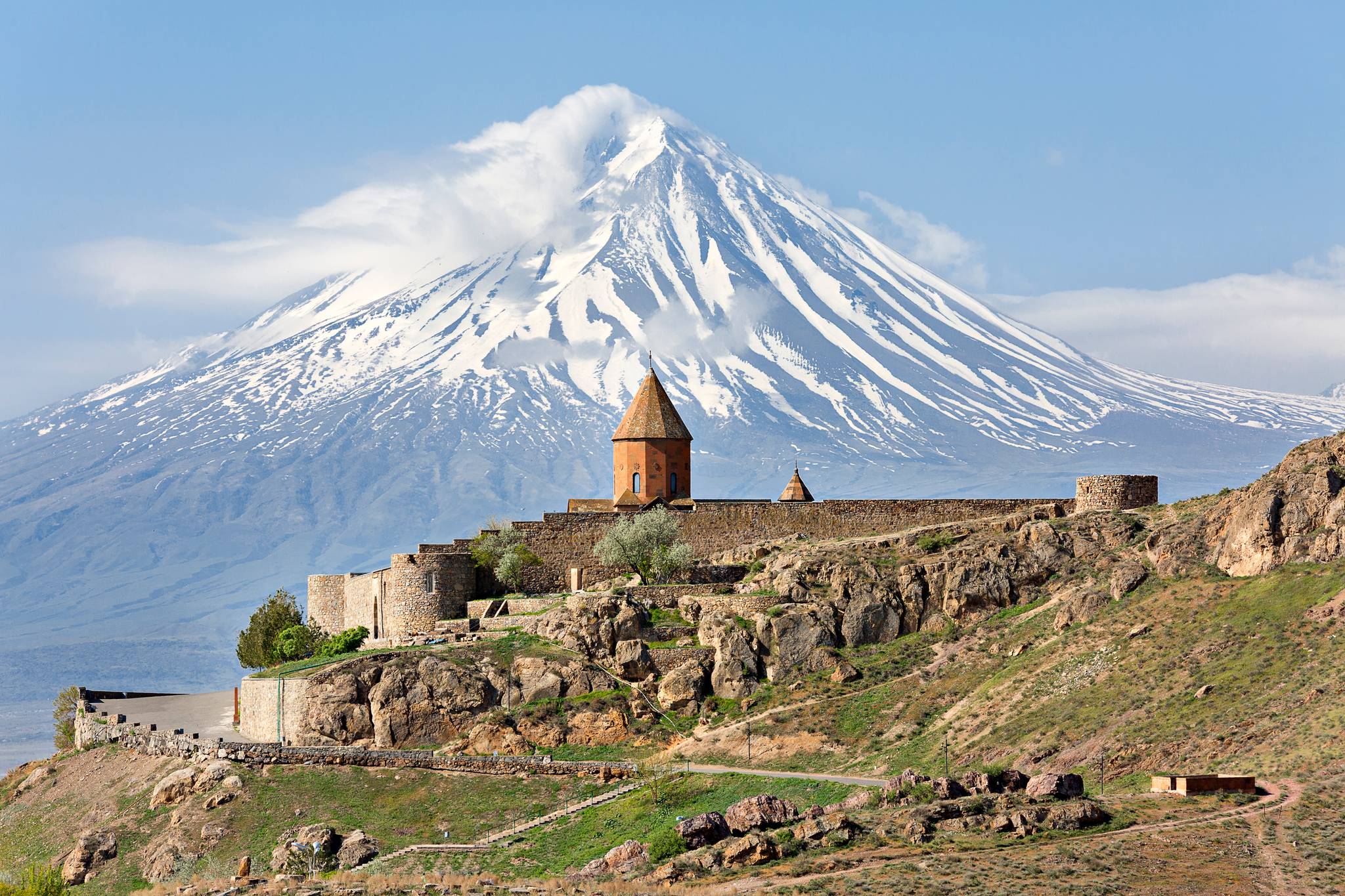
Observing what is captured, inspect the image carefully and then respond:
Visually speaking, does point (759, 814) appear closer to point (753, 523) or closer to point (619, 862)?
point (619, 862)

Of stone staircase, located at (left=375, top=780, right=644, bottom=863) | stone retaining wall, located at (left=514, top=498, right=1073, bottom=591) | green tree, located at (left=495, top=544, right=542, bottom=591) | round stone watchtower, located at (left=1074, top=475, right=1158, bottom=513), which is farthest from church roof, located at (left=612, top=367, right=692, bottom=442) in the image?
stone staircase, located at (left=375, top=780, right=644, bottom=863)

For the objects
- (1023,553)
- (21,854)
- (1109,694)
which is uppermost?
(1023,553)

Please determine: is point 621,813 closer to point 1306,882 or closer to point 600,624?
point 600,624

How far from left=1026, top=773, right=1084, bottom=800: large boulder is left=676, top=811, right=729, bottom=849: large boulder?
236 inches

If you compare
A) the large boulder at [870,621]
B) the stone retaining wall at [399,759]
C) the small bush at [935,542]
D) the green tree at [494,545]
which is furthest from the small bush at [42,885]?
the small bush at [935,542]

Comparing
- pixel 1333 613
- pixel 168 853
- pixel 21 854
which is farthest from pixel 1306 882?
pixel 21 854

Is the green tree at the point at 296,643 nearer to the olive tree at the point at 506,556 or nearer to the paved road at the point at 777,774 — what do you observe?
the olive tree at the point at 506,556

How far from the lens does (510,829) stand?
3916 centimetres

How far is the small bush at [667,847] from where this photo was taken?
32.5 m

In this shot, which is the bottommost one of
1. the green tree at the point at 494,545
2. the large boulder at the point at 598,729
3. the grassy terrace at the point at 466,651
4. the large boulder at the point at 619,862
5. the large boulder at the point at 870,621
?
the large boulder at the point at 619,862

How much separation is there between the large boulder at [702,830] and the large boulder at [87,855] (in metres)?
16.3

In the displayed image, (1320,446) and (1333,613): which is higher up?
(1320,446)

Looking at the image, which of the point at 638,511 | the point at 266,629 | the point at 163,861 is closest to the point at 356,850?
the point at 163,861

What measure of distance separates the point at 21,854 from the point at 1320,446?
34.9m
